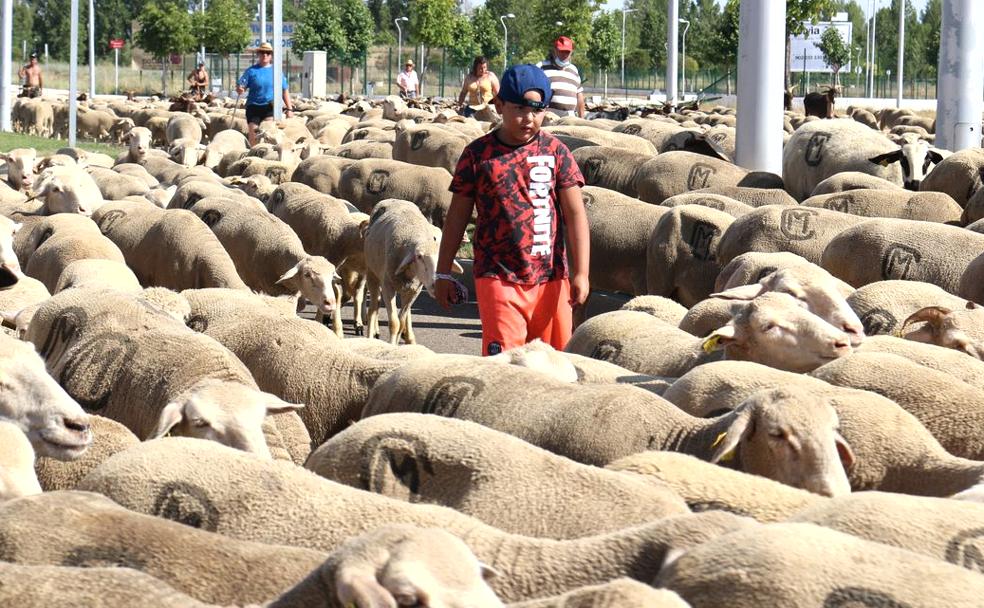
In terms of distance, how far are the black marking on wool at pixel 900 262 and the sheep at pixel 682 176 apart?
417cm

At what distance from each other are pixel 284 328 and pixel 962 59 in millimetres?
9291

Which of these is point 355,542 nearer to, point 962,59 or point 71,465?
point 71,465

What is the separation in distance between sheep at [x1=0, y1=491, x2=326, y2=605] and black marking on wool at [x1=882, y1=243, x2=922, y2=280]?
5915mm

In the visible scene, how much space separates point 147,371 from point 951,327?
3636 millimetres

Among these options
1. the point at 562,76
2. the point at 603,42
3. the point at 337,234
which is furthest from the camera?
the point at 603,42

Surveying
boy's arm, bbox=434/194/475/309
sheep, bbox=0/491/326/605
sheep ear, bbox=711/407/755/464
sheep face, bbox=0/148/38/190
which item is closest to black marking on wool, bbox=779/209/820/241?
boy's arm, bbox=434/194/475/309

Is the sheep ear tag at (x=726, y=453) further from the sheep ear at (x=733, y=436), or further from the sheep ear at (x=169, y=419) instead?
the sheep ear at (x=169, y=419)

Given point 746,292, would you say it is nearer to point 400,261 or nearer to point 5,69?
point 400,261

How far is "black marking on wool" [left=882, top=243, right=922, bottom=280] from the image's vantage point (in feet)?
28.6

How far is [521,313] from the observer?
6629 millimetres

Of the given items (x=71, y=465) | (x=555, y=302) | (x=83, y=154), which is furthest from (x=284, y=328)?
(x=83, y=154)

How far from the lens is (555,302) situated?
6.68 metres

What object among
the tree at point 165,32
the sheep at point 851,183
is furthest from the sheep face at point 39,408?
the tree at point 165,32

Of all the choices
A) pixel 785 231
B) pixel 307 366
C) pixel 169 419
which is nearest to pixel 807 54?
pixel 785 231
